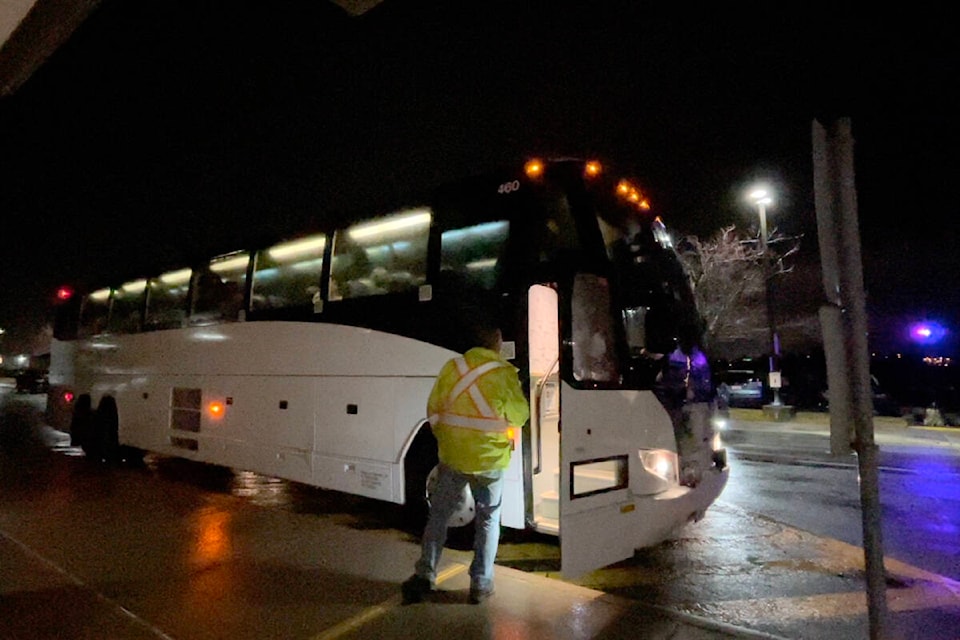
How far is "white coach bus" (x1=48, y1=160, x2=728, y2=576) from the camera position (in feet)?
17.2

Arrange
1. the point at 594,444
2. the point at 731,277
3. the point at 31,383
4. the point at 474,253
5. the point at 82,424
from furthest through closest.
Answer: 1. the point at 31,383
2. the point at 731,277
3. the point at 82,424
4. the point at 474,253
5. the point at 594,444

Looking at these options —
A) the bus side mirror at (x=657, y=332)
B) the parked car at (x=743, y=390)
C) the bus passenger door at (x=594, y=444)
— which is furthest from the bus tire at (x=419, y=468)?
the parked car at (x=743, y=390)

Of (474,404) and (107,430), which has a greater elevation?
(474,404)

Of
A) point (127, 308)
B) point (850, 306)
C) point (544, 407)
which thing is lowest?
point (544, 407)

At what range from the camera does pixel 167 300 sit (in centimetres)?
Result: 1067

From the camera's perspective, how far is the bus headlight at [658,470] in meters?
5.34

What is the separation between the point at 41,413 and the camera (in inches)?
931

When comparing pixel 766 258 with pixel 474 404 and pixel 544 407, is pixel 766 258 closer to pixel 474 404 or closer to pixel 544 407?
pixel 544 407

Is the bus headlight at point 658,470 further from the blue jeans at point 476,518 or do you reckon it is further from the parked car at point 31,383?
the parked car at point 31,383

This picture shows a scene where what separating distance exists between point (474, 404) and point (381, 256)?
2.98 metres

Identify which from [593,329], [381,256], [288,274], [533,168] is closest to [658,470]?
[593,329]

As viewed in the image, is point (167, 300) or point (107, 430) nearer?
point (167, 300)

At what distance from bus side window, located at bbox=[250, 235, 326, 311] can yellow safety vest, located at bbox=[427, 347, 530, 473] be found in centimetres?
359

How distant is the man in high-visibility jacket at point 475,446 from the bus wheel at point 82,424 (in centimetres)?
1028
